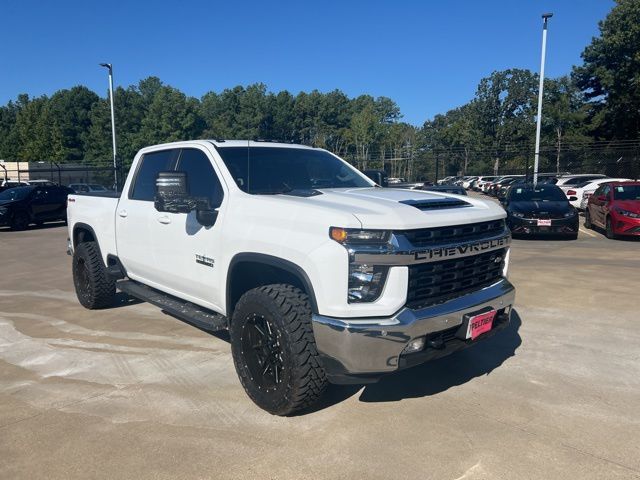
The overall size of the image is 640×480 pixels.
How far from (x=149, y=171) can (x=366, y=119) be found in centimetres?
7480

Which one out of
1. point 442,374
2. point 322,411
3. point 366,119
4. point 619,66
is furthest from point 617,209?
point 366,119

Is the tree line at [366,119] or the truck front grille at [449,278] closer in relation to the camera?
the truck front grille at [449,278]

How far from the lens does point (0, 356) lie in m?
4.96

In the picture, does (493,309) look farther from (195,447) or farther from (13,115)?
(13,115)

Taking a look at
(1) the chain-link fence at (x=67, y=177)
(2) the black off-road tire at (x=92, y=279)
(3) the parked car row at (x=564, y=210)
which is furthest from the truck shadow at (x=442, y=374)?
(1) the chain-link fence at (x=67, y=177)

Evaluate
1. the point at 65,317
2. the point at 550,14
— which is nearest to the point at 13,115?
the point at 550,14

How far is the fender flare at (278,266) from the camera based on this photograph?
3.24 metres

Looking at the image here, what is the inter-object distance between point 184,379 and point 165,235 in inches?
51.3

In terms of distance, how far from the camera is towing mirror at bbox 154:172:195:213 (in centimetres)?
392

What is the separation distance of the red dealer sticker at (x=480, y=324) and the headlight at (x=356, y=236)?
0.90 meters

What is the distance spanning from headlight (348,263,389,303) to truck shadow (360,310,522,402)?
1.14m

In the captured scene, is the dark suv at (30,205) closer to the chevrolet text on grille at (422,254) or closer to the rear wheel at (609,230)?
the chevrolet text on grille at (422,254)

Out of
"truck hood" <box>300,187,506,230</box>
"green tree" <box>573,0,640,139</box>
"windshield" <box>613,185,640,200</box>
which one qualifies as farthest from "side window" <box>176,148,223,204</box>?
"green tree" <box>573,0,640,139</box>

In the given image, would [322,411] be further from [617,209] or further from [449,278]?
[617,209]
